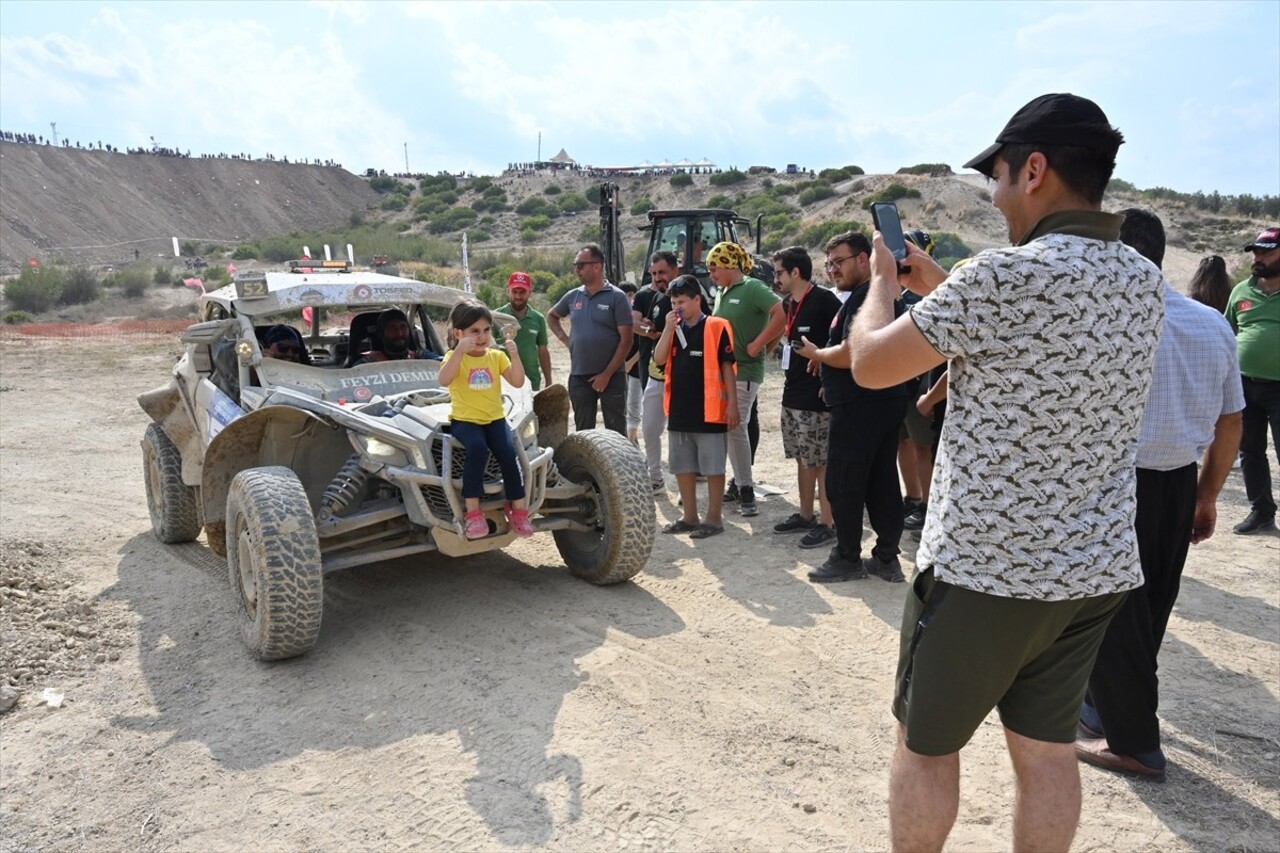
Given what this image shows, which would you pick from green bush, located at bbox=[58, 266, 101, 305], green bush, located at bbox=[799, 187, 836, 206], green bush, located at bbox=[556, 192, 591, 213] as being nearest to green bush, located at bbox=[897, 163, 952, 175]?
green bush, located at bbox=[799, 187, 836, 206]

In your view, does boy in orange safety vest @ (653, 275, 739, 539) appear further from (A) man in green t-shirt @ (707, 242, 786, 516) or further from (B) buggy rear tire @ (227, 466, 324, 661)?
(B) buggy rear tire @ (227, 466, 324, 661)

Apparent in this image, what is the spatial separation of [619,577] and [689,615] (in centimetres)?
53

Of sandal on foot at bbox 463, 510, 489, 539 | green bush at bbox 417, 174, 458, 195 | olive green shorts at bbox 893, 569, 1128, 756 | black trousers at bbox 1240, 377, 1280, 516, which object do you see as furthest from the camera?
green bush at bbox 417, 174, 458, 195

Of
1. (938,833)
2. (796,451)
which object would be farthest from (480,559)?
(938,833)

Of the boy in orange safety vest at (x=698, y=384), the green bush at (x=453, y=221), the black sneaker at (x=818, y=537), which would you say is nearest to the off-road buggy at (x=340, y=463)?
the boy in orange safety vest at (x=698, y=384)

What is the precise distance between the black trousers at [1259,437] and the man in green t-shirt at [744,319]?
11.0 ft

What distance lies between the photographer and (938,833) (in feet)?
7.51

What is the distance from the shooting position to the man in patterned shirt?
2.06 meters

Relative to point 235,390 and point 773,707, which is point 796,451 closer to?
point 773,707

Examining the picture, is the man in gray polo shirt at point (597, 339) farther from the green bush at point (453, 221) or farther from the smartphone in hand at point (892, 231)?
the green bush at point (453, 221)

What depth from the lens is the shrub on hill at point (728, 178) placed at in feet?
195

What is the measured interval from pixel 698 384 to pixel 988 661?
14.7 feet

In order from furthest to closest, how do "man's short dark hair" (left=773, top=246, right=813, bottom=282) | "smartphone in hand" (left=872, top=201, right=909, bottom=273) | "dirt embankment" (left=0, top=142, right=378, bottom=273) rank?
"dirt embankment" (left=0, top=142, right=378, bottom=273) → "man's short dark hair" (left=773, top=246, right=813, bottom=282) → "smartphone in hand" (left=872, top=201, right=909, bottom=273)

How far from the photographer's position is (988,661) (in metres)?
2.17
